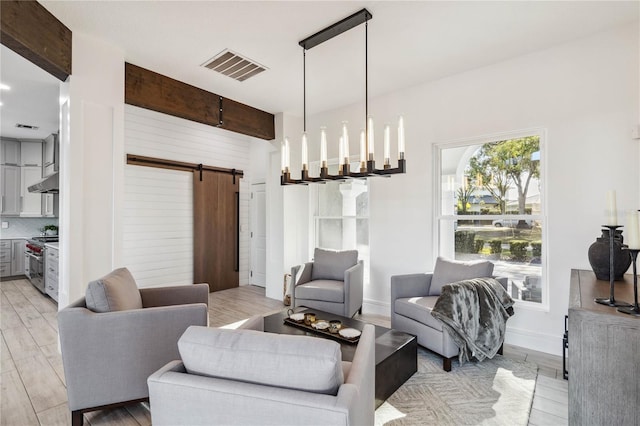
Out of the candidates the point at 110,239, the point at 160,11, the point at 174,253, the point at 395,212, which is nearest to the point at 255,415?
the point at 110,239

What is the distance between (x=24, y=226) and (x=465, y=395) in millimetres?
8643

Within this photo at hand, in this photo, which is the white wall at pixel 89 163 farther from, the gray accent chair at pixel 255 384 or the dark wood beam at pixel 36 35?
the gray accent chair at pixel 255 384

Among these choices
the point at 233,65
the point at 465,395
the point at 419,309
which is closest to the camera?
the point at 465,395

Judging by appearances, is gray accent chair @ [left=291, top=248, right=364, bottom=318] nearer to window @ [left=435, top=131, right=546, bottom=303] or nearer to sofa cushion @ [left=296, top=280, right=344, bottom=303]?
sofa cushion @ [left=296, top=280, right=344, bottom=303]

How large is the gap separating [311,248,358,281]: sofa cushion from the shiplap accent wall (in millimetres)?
2440

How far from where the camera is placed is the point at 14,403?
2.21 m

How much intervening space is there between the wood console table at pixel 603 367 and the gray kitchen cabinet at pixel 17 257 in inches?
346

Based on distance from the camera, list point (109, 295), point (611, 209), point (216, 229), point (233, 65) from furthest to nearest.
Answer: point (216, 229) < point (233, 65) < point (109, 295) < point (611, 209)

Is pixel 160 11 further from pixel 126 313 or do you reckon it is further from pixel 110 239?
pixel 126 313

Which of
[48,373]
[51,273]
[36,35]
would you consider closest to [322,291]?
[48,373]

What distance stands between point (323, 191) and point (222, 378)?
406 cm

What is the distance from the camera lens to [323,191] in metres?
5.12

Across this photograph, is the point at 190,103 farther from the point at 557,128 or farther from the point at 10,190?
the point at 10,190

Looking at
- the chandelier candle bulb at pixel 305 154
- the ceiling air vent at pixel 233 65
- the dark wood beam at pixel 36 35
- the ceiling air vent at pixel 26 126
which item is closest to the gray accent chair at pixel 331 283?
the chandelier candle bulb at pixel 305 154
